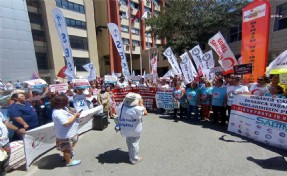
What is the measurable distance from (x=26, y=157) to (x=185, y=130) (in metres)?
4.66

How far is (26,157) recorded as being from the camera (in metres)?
4.19

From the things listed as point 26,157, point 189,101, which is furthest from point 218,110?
point 26,157

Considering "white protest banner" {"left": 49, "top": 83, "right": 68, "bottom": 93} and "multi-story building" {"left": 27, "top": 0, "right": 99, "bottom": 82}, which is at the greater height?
"multi-story building" {"left": 27, "top": 0, "right": 99, "bottom": 82}

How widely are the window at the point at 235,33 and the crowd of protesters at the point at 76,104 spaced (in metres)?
13.0

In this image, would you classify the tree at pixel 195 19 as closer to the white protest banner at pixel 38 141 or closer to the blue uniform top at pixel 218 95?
the blue uniform top at pixel 218 95

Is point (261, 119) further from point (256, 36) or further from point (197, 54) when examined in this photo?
point (197, 54)

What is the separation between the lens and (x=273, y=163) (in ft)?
13.4

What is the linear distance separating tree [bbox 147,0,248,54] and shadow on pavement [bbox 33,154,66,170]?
16930 millimetres

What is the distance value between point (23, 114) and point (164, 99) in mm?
5947

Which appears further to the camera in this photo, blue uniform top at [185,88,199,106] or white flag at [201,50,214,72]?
white flag at [201,50,214,72]

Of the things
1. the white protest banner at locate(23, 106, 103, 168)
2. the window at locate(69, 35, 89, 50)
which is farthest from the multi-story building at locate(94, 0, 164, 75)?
the white protest banner at locate(23, 106, 103, 168)

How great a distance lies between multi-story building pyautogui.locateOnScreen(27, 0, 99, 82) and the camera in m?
27.8

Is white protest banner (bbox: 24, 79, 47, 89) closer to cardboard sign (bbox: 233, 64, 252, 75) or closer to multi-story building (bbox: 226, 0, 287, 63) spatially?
cardboard sign (bbox: 233, 64, 252, 75)

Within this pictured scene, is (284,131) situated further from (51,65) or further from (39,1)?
(39,1)
